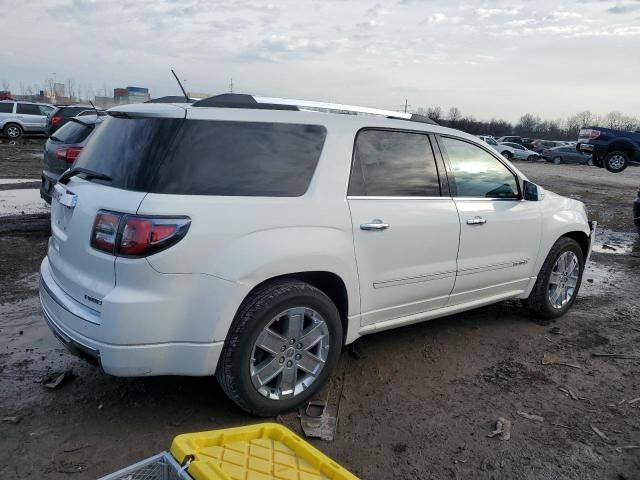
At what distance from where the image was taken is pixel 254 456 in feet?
7.83

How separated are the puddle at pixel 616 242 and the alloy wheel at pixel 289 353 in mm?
6814

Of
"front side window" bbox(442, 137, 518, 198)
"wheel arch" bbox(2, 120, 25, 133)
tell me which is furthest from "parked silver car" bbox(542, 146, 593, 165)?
Answer: "front side window" bbox(442, 137, 518, 198)

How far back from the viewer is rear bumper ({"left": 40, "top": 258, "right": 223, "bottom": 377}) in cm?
281

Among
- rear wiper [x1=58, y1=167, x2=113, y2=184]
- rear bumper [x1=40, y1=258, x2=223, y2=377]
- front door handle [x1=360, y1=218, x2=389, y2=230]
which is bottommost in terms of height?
rear bumper [x1=40, y1=258, x2=223, y2=377]

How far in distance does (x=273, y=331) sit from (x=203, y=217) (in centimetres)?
79

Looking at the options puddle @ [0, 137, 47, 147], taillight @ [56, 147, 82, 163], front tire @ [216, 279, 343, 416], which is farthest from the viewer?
puddle @ [0, 137, 47, 147]

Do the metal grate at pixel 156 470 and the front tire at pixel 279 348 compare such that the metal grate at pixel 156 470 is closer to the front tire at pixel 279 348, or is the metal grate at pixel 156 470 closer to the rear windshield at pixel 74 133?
the front tire at pixel 279 348

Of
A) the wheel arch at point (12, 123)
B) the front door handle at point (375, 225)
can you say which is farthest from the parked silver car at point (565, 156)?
the front door handle at point (375, 225)

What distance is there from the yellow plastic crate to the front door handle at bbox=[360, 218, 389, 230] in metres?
1.38

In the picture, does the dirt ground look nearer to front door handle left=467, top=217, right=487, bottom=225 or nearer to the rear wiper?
front door handle left=467, top=217, right=487, bottom=225

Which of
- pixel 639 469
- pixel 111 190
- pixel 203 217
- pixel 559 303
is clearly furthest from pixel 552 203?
pixel 111 190

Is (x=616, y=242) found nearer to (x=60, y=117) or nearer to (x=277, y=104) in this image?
(x=277, y=104)

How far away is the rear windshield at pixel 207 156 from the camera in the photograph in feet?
9.53

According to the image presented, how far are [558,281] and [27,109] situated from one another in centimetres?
2497
